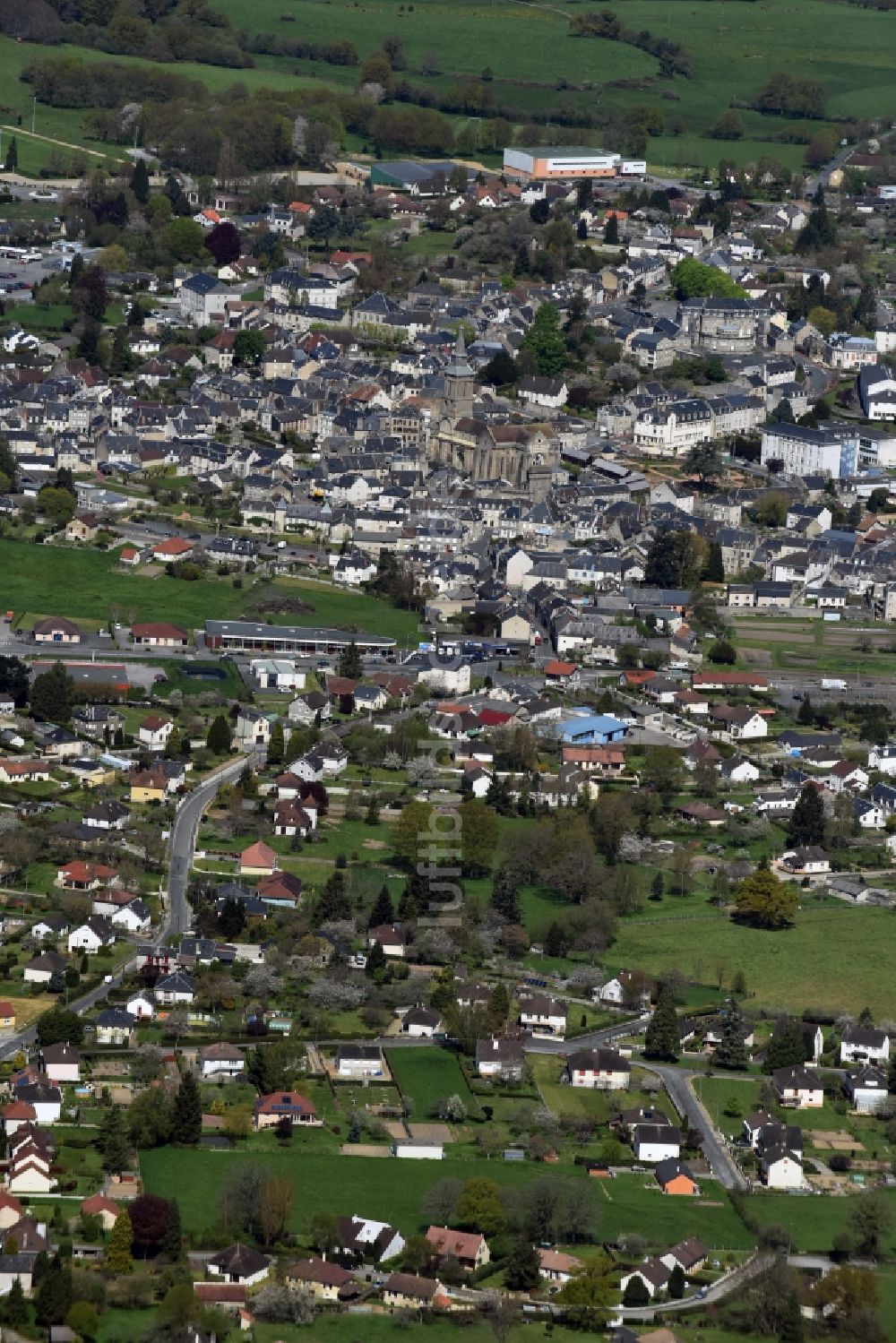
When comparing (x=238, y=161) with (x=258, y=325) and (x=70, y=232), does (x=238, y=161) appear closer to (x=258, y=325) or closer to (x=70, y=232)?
(x=70, y=232)

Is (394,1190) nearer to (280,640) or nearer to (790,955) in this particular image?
(790,955)

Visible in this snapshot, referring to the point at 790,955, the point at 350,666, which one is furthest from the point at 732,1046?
the point at 350,666

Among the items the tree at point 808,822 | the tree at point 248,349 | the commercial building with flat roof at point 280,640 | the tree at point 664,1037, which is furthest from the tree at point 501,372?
the tree at point 664,1037

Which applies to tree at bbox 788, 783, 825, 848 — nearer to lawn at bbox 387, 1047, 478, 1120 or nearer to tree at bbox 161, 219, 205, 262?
lawn at bbox 387, 1047, 478, 1120

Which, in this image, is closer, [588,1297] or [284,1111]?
[588,1297]

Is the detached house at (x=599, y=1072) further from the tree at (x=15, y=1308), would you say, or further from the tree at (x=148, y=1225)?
the tree at (x=15, y=1308)
